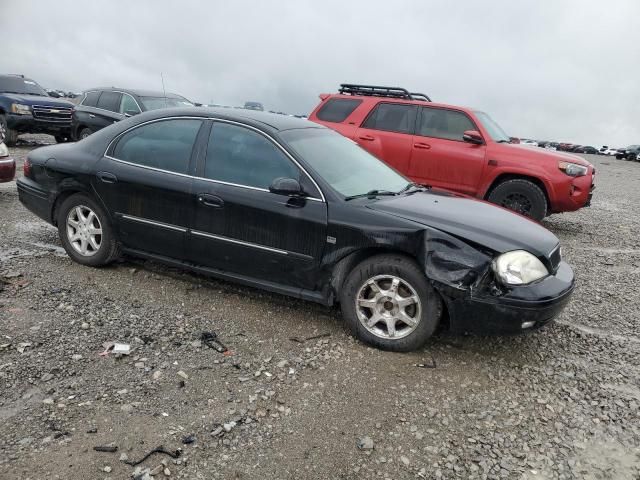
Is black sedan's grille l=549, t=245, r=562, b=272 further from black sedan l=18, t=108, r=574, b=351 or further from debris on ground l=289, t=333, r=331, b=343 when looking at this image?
debris on ground l=289, t=333, r=331, b=343

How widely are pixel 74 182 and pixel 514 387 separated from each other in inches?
160

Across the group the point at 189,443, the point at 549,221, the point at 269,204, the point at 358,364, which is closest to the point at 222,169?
the point at 269,204

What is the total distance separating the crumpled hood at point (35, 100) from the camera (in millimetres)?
13166

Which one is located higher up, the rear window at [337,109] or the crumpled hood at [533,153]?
the rear window at [337,109]

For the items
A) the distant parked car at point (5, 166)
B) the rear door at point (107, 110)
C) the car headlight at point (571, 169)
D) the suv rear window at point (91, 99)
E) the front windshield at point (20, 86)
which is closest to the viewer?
the distant parked car at point (5, 166)

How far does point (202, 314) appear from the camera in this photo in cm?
404

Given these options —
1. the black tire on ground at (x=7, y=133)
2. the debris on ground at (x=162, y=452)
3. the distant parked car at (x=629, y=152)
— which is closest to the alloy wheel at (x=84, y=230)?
the debris on ground at (x=162, y=452)

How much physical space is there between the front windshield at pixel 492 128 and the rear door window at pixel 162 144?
195 inches

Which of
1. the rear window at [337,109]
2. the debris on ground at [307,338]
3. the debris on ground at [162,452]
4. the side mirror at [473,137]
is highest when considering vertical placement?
the rear window at [337,109]

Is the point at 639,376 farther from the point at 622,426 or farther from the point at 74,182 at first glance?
the point at 74,182

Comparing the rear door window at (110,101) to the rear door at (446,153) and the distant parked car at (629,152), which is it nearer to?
the rear door at (446,153)

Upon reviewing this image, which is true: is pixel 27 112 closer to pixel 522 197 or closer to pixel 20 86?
pixel 20 86

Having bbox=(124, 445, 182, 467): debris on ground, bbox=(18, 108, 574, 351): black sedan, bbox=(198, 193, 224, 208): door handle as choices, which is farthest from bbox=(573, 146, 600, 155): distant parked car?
bbox=(124, 445, 182, 467): debris on ground

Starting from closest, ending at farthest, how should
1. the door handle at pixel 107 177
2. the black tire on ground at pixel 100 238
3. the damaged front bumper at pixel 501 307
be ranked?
the damaged front bumper at pixel 501 307 < the door handle at pixel 107 177 < the black tire on ground at pixel 100 238
